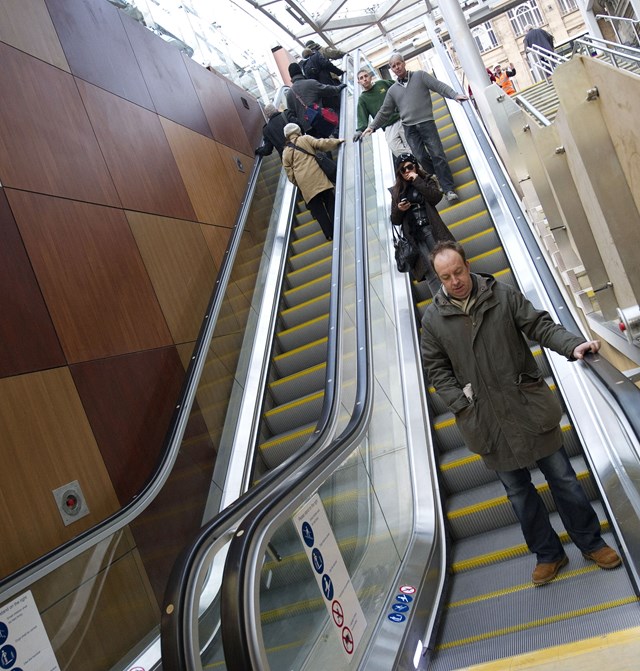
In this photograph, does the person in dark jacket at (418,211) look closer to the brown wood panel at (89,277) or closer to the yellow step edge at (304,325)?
the yellow step edge at (304,325)

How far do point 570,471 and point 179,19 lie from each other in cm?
867

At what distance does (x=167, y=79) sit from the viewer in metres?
8.13

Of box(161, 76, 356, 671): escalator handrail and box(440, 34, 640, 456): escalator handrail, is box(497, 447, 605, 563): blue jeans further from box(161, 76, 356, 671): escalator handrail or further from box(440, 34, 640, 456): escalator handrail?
box(161, 76, 356, 671): escalator handrail

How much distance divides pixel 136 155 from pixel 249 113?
15.7 feet

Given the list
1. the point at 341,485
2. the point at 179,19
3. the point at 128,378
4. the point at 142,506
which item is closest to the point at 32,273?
the point at 128,378

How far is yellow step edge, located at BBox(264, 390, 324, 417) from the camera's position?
226 inches

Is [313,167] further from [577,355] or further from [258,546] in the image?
[258,546]

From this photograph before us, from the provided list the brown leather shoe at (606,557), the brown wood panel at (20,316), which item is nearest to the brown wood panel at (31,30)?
the brown wood panel at (20,316)

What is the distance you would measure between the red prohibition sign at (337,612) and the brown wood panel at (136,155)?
4.28 metres

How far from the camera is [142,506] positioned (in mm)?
3906

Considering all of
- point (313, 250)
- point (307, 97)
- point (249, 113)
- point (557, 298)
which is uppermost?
point (249, 113)

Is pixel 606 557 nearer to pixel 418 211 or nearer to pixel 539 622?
pixel 539 622

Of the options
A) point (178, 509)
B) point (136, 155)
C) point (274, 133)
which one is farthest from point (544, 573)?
point (274, 133)

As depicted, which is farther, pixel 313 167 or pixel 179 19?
pixel 179 19
